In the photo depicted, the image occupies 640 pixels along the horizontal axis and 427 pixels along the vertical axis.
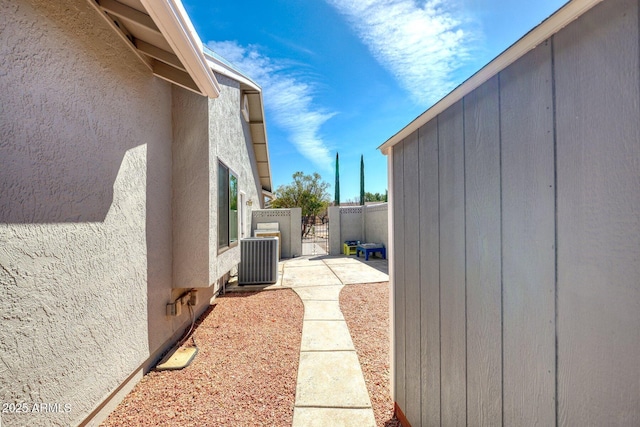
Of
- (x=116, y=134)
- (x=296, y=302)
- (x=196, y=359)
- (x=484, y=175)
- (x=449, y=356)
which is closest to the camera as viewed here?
(x=484, y=175)

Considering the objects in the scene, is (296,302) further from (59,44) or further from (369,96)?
(369,96)

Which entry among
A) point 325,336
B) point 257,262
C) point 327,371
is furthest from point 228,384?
point 257,262

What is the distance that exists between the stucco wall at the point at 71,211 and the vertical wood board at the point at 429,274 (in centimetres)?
258

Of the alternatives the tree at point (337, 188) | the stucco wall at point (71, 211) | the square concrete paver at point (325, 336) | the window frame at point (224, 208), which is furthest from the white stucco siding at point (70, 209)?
the tree at point (337, 188)

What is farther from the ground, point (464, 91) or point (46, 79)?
point (46, 79)

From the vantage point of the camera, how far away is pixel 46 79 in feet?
5.56

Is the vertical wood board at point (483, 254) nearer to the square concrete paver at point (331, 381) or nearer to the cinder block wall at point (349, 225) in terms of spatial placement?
the square concrete paver at point (331, 381)

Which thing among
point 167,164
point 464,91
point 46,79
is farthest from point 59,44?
point 464,91

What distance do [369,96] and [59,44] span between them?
7.58 m

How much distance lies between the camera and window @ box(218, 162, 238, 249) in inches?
162

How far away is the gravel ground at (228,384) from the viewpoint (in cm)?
213

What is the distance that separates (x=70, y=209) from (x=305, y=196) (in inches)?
629

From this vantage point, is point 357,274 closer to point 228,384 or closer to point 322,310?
point 322,310

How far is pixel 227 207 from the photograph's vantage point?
4527 millimetres
